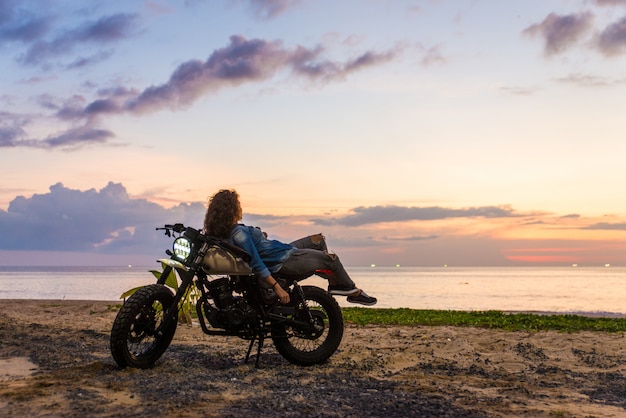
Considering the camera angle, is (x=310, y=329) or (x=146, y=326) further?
(x=310, y=329)

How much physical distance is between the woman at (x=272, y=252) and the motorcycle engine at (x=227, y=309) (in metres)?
0.44

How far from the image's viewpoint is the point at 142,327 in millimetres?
7969

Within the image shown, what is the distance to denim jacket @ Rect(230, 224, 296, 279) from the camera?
8.23m

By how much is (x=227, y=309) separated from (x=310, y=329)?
1291 mm

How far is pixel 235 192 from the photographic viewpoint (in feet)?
28.2

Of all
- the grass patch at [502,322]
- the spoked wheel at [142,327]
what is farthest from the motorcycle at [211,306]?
the grass patch at [502,322]

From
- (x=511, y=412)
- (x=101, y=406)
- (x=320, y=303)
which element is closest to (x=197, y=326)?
(x=320, y=303)

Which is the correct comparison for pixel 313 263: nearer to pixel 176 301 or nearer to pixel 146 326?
pixel 176 301

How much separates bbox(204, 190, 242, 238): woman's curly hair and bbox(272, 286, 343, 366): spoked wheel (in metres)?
1.39

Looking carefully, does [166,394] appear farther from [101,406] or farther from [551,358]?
[551,358]

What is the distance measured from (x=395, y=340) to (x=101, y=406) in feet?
22.7

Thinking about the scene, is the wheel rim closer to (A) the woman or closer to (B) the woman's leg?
(A) the woman

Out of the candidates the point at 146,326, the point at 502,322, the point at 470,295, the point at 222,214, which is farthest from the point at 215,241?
the point at 470,295

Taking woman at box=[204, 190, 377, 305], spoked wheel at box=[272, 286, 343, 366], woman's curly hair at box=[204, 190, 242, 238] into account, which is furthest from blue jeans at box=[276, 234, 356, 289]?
woman's curly hair at box=[204, 190, 242, 238]
